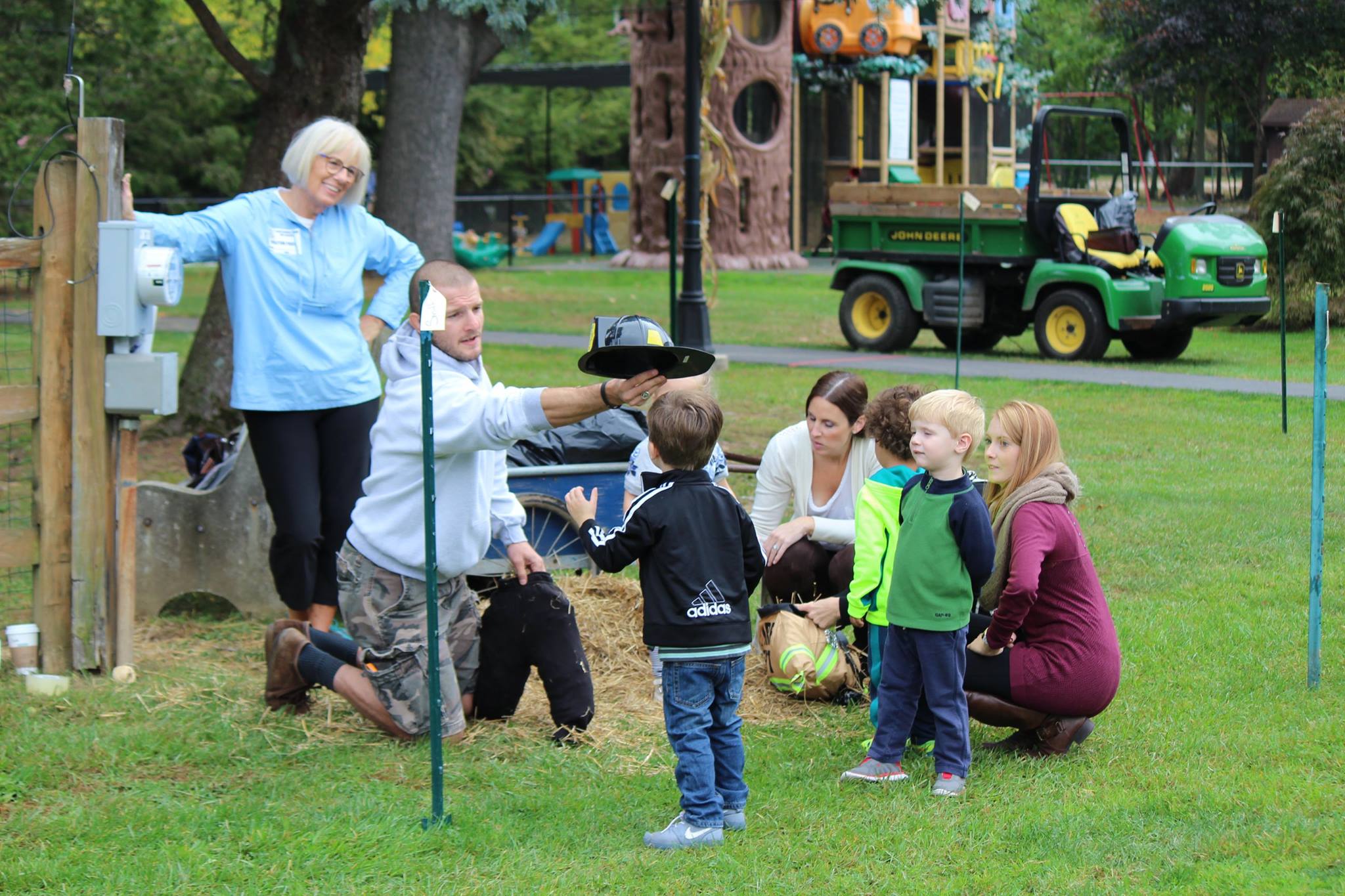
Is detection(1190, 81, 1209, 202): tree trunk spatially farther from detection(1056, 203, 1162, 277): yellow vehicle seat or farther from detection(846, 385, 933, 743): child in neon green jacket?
detection(846, 385, 933, 743): child in neon green jacket

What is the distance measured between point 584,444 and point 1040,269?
9.71 metres

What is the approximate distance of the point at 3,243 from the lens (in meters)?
5.12

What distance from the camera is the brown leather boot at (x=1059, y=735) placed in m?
4.59

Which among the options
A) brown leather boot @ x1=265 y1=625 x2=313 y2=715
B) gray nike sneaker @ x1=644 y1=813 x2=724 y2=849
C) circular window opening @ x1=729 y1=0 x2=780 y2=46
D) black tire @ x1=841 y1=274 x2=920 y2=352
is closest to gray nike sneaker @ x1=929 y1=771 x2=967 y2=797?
gray nike sneaker @ x1=644 y1=813 x2=724 y2=849

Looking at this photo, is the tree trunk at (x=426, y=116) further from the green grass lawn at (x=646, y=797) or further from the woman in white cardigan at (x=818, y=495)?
the woman in white cardigan at (x=818, y=495)

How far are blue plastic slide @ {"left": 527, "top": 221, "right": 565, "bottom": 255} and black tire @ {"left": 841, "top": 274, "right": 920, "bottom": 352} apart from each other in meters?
19.1

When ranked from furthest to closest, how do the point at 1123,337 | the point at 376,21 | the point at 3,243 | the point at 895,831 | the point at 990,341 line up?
1. the point at 990,341
2. the point at 1123,337
3. the point at 376,21
4. the point at 3,243
5. the point at 895,831

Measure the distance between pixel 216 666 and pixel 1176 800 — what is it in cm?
345

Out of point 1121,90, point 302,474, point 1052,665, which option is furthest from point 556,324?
point 1121,90

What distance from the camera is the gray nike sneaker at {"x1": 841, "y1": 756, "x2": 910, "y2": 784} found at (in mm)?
4359

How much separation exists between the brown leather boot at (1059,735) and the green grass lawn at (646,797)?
7 centimetres

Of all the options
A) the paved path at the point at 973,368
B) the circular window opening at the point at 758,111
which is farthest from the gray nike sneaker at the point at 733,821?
the circular window opening at the point at 758,111

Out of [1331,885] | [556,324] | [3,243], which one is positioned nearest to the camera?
[1331,885]

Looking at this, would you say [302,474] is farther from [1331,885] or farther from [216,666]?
[1331,885]
